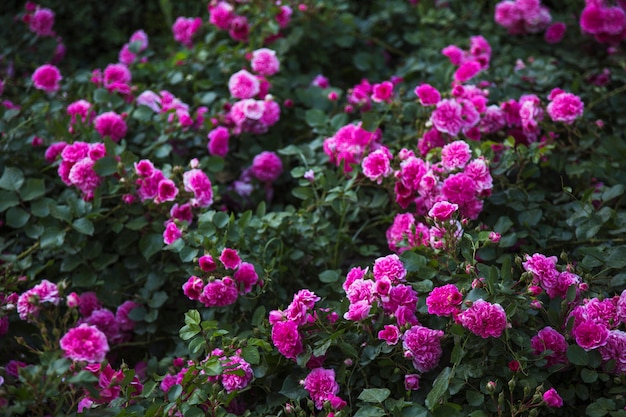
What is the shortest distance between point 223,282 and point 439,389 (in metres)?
0.59

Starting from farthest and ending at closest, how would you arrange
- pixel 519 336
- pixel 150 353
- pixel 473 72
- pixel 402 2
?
pixel 402 2
pixel 473 72
pixel 150 353
pixel 519 336

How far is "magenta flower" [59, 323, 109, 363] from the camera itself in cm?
155

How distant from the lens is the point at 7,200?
2.05 meters

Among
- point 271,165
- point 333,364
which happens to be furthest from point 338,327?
point 271,165

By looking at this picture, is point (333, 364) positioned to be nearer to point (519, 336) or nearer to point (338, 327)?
point (338, 327)

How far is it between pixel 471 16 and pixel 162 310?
6.20 ft

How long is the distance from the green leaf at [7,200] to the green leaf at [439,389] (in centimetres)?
131

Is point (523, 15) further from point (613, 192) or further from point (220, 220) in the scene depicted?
point (220, 220)

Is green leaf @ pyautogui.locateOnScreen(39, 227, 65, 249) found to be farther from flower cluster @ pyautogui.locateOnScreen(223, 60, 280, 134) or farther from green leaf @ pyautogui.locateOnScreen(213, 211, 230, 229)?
flower cluster @ pyautogui.locateOnScreen(223, 60, 280, 134)

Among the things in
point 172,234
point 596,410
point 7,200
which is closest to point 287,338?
point 172,234

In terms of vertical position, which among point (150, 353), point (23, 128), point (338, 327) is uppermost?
point (23, 128)

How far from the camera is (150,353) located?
2068 mm

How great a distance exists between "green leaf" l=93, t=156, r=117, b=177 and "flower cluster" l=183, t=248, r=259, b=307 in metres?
0.44

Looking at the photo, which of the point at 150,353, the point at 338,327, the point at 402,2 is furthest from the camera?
the point at 402,2
